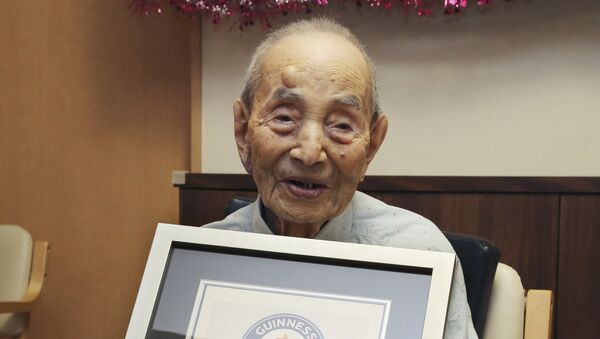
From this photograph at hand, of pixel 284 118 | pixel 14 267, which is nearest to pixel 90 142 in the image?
pixel 14 267

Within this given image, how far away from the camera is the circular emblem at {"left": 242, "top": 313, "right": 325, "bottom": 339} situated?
2.07 ft

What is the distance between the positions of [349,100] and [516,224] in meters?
1.08

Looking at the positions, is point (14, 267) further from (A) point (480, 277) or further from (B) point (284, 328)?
(B) point (284, 328)

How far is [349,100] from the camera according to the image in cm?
75

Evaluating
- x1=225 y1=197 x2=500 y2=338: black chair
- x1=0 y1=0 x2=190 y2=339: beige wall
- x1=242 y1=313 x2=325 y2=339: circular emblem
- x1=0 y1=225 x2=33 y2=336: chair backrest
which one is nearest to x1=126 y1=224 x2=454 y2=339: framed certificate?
x1=242 y1=313 x2=325 y2=339: circular emblem

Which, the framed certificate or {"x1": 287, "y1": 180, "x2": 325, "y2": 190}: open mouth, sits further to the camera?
{"x1": 287, "y1": 180, "x2": 325, "y2": 190}: open mouth

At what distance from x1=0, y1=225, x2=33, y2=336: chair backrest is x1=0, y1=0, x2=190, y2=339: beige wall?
0.22 meters

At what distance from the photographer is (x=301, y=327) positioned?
25.0 inches

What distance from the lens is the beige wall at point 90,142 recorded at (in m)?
2.49

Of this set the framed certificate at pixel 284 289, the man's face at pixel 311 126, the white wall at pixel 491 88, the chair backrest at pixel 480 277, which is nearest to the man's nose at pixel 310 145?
the man's face at pixel 311 126

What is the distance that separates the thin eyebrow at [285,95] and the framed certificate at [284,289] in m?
0.16

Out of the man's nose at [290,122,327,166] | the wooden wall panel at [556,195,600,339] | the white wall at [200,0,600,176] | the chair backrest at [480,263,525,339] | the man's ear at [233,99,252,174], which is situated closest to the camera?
the man's nose at [290,122,327,166]

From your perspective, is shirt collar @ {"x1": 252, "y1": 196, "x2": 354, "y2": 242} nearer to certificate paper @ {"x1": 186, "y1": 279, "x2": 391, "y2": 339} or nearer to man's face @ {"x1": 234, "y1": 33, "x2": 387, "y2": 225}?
man's face @ {"x1": 234, "y1": 33, "x2": 387, "y2": 225}

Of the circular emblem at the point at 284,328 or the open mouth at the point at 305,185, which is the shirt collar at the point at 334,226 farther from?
the circular emblem at the point at 284,328
